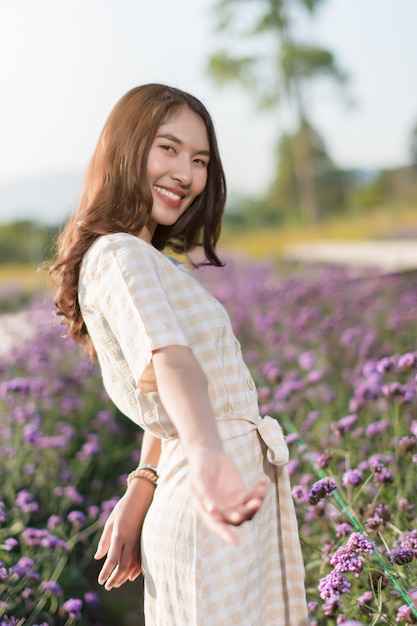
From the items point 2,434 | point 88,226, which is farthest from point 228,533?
point 2,434

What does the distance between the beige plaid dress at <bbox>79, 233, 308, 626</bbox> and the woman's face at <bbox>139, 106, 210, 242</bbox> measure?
0.15 metres

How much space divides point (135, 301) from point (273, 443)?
1.23 ft

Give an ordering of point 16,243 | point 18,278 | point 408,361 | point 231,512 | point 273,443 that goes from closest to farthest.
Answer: point 231,512, point 273,443, point 408,361, point 18,278, point 16,243

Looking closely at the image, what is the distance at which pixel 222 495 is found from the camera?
33.9 inches

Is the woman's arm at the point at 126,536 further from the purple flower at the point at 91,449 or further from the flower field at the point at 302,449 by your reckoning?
the purple flower at the point at 91,449

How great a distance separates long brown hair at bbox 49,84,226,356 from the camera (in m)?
1.32

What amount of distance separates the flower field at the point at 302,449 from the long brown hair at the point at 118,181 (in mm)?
373

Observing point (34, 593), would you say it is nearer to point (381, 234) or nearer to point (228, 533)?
point (228, 533)

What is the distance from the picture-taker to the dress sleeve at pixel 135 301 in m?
1.05

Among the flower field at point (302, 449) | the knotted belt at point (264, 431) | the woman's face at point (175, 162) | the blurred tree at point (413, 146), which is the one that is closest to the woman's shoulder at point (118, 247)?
the woman's face at point (175, 162)

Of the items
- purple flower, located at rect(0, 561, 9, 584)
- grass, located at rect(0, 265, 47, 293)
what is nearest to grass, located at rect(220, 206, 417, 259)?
grass, located at rect(0, 265, 47, 293)

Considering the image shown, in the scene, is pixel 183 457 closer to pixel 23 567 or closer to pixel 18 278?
pixel 23 567

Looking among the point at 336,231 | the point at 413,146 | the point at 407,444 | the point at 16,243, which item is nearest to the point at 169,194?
the point at 407,444

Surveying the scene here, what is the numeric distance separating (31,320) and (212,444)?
4.35 metres
